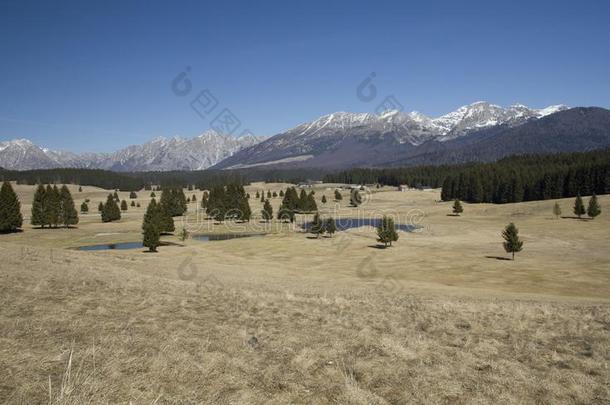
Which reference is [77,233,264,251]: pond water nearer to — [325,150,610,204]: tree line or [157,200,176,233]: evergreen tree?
[157,200,176,233]: evergreen tree

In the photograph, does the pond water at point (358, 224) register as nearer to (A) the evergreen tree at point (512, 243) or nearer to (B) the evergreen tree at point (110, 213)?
(A) the evergreen tree at point (512, 243)

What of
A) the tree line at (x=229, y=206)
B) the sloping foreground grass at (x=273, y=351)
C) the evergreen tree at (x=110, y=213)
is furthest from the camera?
the tree line at (x=229, y=206)

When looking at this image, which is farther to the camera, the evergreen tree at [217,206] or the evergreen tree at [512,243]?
the evergreen tree at [217,206]

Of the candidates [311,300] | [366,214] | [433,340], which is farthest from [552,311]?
[366,214]

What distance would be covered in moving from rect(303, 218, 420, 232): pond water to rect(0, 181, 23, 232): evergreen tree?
63631 millimetres

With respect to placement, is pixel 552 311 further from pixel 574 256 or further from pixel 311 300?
pixel 574 256

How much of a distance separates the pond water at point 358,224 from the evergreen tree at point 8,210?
209 feet

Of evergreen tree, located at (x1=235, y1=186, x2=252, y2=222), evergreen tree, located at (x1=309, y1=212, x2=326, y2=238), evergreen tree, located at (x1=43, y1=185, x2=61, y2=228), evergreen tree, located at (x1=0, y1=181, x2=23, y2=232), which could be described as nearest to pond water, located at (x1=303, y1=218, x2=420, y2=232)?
evergreen tree, located at (x1=309, y1=212, x2=326, y2=238)

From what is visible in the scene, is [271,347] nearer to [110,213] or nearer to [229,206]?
[229,206]

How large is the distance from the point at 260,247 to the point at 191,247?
38.5 feet

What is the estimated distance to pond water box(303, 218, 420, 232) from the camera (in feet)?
341

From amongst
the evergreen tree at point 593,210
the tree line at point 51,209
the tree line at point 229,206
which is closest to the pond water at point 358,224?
the tree line at point 229,206

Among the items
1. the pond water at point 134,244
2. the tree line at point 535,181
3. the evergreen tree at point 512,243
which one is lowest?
the pond water at point 134,244

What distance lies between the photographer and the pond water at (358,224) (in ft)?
341
